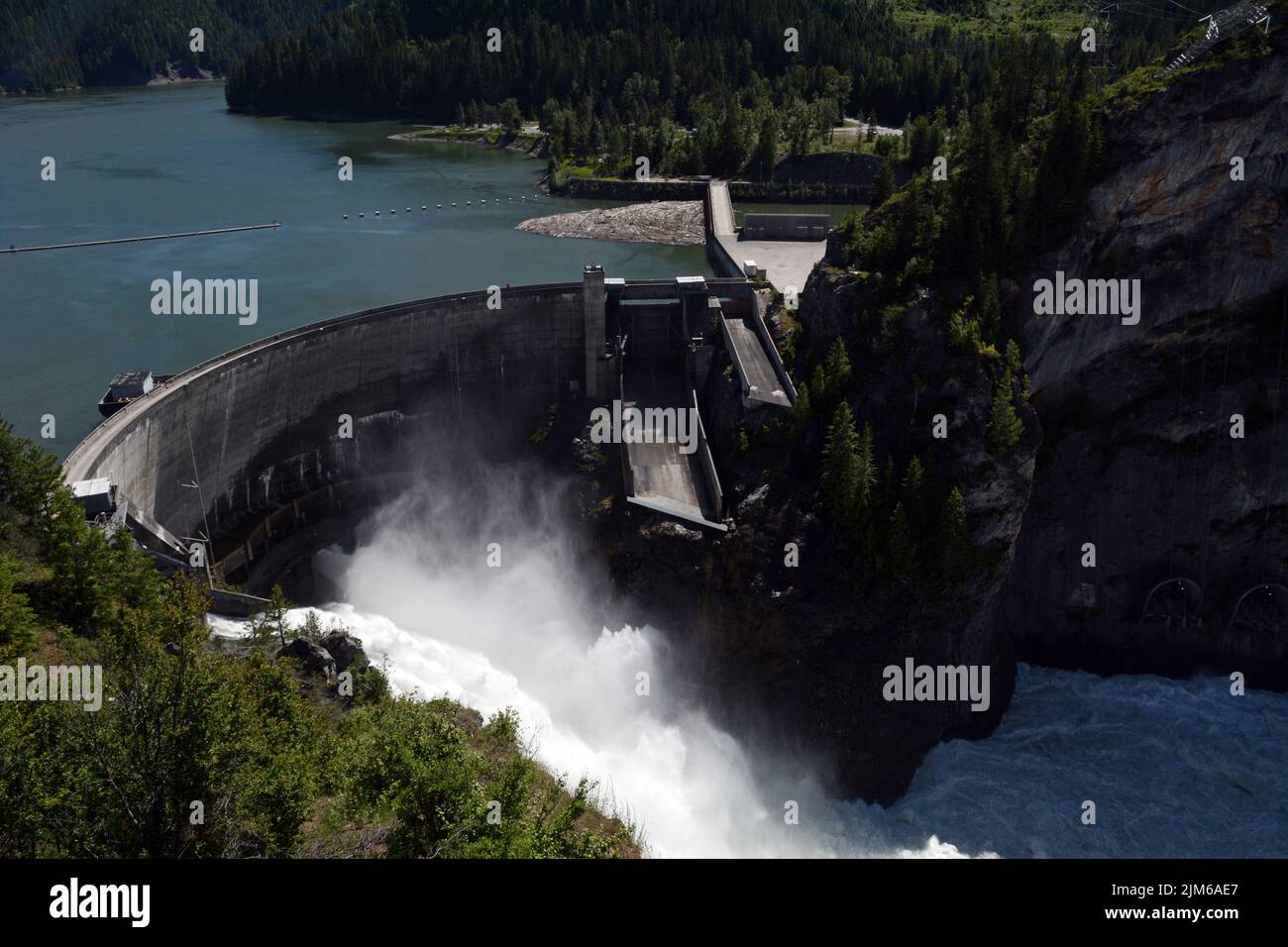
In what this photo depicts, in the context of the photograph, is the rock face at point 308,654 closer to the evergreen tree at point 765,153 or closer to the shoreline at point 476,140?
the evergreen tree at point 765,153

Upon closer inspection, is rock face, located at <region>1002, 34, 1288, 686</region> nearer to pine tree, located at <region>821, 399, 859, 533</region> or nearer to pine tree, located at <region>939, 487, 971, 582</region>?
pine tree, located at <region>939, 487, 971, 582</region>

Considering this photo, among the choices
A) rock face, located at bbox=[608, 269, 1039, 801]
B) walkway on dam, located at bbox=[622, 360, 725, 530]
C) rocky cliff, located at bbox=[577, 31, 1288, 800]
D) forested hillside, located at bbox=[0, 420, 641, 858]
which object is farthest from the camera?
walkway on dam, located at bbox=[622, 360, 725, 530]

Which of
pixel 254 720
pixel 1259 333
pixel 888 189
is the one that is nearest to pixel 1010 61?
pixel 888 189

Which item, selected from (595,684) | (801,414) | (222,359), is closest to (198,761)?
(595,684)

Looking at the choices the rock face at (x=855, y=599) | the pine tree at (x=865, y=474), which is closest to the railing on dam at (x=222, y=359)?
the rock face at (x=855, y=599)

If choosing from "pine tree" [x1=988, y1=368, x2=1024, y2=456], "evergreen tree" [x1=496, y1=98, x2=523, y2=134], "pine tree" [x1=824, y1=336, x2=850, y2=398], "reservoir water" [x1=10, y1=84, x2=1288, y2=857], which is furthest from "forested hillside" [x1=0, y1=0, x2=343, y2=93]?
"pine tree" [x1=988, y1=368, x2=1024, y2=456]

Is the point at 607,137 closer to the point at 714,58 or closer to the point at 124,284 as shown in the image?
the point at 714,58
